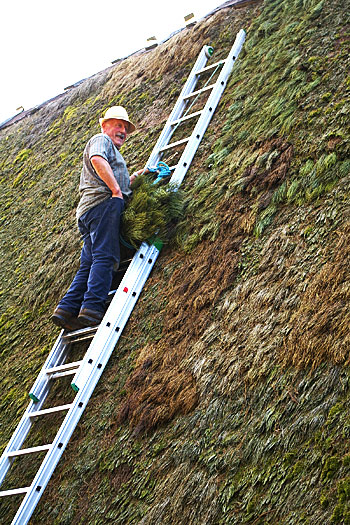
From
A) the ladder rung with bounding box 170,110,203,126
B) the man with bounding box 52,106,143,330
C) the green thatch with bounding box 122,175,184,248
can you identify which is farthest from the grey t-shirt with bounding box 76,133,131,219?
the ladder rung with bounding box 170,110,203,126

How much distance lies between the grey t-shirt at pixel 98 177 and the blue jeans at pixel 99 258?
6cm

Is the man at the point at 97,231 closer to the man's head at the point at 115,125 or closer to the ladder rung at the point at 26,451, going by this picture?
the man's head at the point at 115,125

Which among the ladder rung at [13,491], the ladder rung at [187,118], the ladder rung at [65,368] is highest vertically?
the ladder rung at [187,118]

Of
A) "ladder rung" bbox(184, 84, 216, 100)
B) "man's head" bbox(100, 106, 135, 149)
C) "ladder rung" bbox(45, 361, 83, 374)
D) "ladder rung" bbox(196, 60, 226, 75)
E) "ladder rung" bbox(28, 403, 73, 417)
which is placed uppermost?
"man's head" bbox(100, 106, 135, 149)

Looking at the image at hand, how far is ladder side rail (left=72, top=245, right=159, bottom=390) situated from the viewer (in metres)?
3.27

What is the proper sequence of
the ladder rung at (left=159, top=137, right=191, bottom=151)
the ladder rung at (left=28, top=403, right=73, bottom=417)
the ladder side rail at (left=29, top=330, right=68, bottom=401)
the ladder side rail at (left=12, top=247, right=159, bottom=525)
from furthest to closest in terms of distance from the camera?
the ladder rung at (left=159, top=137, right=191, bottom=151), the ladder side rail at (left=29, top=330, right=68, bottom=401), the ladder rung at (left=28, top=403, right=73, bottom=417), the ladder side rail at (left=12, top=247, right=159, bottom=525)

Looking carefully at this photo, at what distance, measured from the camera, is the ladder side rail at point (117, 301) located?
3299 millimetres

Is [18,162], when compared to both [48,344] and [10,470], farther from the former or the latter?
[10,470]

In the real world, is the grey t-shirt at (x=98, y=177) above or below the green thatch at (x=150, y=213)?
above

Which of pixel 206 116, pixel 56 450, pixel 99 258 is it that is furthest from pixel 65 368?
pixel 206 116

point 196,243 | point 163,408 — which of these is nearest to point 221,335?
point 163,408

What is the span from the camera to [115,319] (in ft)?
11.3

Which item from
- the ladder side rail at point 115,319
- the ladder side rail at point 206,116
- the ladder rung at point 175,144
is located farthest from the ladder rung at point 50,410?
the ladder rung at point 175,144

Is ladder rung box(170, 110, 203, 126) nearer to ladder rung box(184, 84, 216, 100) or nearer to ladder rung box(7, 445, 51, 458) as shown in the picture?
ladder rung box(184, 84, 216, 100)
